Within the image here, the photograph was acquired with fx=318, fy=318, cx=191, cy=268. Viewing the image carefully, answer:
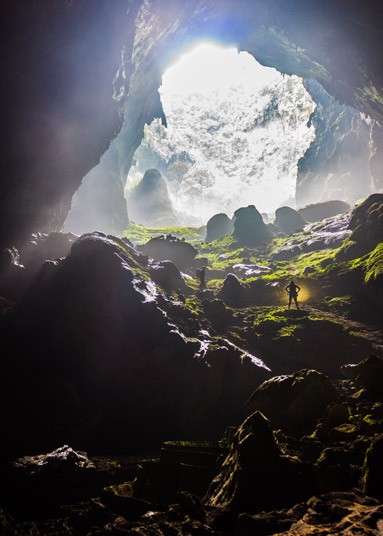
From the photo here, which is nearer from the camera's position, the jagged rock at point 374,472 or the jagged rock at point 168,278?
the jagged rock at point 374,472

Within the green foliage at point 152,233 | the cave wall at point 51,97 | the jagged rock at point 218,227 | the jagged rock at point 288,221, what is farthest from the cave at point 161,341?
the jagged rock at point 218,227

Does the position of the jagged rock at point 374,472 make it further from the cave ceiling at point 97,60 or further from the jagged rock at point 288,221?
the jagged rock at point 288,221

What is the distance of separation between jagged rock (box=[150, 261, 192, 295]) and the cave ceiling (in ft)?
42.9

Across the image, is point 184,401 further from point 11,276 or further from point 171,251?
point 171,251

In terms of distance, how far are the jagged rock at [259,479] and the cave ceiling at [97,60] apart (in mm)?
21383

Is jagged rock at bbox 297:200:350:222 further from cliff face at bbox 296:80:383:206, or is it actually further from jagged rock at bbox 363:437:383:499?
jagged rock at bbox 363:437:383:499

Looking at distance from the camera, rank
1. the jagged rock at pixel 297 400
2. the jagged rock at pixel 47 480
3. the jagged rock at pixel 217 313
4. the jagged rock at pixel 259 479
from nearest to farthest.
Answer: the jagged rock at pixel 259 479, the jagged rock at pixel 47 480, the jagged rock at pixel 297 400, the jagged rock at pixel 217 313

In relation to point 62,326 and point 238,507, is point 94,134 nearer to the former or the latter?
point 62,326

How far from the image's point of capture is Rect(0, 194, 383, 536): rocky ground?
6492 mm

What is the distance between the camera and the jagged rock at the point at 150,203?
12662 cm

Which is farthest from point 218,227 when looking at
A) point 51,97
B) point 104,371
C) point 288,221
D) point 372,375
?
point 372,375

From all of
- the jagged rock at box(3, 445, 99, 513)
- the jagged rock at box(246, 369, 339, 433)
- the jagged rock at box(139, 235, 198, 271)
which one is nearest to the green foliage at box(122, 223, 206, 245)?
the jagged rock at box(139, 235, 198, 271)

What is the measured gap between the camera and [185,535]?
5.53 metres

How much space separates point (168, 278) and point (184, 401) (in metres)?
17.5
